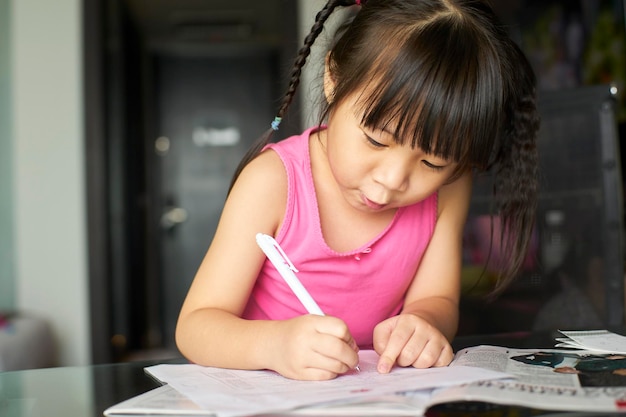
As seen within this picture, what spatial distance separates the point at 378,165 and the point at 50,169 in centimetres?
219

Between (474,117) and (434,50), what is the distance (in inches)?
3.6

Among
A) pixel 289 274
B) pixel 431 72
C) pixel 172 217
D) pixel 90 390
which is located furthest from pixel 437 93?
pixel 172 217

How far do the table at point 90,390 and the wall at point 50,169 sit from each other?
1994 millimetres

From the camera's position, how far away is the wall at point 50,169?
2646 mm

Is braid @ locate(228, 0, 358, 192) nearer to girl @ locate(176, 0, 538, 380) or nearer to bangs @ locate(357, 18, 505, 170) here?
girl @ locate(176, 0, 538, 380)

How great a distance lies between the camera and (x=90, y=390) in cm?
70

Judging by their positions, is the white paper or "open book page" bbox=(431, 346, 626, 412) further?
the white paper

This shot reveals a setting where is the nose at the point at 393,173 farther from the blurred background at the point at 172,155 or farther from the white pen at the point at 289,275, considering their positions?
the blurred background at the point at 172,155

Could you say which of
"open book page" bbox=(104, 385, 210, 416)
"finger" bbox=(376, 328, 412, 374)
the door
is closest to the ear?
"finger" bbox=(376, 328, 412, 374)

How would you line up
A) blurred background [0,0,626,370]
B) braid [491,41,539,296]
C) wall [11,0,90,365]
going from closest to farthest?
braid [491,41,539,296] → blurred background [0,0,626,370] → wall [11,0,90,365]

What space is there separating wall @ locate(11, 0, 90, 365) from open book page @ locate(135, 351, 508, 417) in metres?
2.11

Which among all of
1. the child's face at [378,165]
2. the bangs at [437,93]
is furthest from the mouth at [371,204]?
the bangs at [437,93]

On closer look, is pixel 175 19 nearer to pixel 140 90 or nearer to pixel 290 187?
pixel 140 90

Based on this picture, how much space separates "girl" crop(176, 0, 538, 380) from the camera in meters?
0.75
